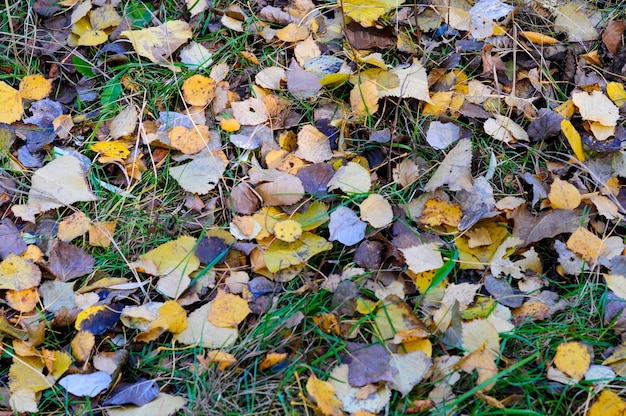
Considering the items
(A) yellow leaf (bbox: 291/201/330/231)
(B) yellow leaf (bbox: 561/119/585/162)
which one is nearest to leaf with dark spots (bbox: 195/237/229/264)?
(A) yellow leaf (bbox: 291/201/330/231)

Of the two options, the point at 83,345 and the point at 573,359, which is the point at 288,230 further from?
the point at 573,359

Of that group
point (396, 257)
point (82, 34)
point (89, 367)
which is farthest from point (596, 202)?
point (82, 34)

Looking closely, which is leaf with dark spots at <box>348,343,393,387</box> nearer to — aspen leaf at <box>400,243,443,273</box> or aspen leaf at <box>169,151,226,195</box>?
aspen leaf at <box>400,243,443,273</box>

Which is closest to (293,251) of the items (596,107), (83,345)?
(83,345)

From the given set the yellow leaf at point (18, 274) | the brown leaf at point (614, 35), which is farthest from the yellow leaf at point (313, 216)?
the brown leaf at point (614, 35)

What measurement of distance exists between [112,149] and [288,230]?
75 centimetres

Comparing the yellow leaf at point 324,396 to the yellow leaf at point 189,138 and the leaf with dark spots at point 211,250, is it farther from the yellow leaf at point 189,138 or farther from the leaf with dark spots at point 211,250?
the yellow leaf at point 189,138

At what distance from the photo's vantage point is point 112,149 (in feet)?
7.31

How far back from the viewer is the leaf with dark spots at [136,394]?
170cm

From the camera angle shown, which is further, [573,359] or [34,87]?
[34,87]

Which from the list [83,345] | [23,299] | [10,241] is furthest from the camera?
[10,241]

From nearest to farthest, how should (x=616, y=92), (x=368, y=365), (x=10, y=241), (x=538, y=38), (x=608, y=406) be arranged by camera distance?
1. (x=608, y=406)
2. (x=368, y=365)
3. (x=10, y=241)
4. (x=616, y=92)
5. (x=538, y=38)

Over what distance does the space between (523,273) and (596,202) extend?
0.36 meters

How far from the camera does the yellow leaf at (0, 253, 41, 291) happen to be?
1931 mm
